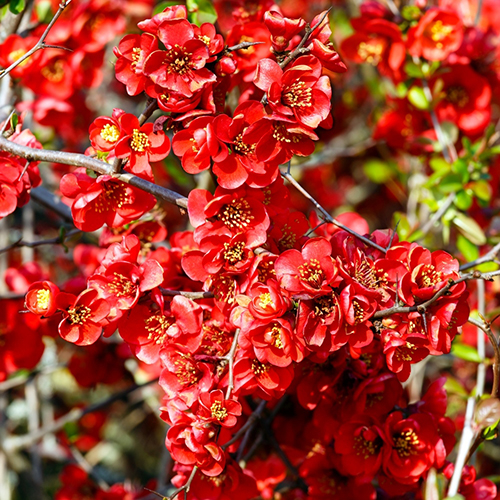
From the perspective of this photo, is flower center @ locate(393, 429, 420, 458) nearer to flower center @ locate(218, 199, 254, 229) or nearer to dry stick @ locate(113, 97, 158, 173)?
flower center @ locate(218, 199, 254, 229)

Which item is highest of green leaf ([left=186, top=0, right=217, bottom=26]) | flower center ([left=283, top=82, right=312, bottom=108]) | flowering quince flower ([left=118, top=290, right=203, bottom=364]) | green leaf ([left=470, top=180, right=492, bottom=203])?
flower center ([left=283, top=82, right=312, bottom=108])

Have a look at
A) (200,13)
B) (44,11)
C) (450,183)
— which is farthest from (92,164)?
(450,183)

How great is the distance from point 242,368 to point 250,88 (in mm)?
664

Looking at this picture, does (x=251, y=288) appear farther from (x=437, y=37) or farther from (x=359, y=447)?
(x=437, y=37)

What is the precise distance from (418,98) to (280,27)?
0.89m

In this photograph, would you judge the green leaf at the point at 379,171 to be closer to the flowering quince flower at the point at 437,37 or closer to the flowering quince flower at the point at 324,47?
the flowering quince flower at the point at 437,37

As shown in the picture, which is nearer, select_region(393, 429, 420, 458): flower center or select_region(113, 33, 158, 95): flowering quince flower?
select_region(113, 33, 158, 95): flowering quince flower

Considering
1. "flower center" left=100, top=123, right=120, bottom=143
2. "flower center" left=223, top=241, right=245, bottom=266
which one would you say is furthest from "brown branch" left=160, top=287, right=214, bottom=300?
"flower center" left=100, top=123, right=120, bottom=143

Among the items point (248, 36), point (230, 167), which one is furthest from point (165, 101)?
point (248, 36)

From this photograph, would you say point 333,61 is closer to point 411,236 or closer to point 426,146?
point 411,236

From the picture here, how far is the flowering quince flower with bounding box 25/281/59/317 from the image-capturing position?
1.03m

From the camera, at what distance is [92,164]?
105 cm

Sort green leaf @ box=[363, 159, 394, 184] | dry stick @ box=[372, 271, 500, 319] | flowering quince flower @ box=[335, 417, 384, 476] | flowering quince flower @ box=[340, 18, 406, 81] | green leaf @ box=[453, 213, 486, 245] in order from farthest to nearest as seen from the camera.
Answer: green leaf @ box=[363, 159, 394, 184] → flowering quince flower @ box=[340, 18, 406, 81] → green leaf @ box=[453, 213, 486, 245] → flowering quince flower @ box=[335, 417, 384, 476] → dry stick @ box=[372, 271, 500, 319]

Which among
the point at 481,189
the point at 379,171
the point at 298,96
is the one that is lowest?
the point at 379,171
